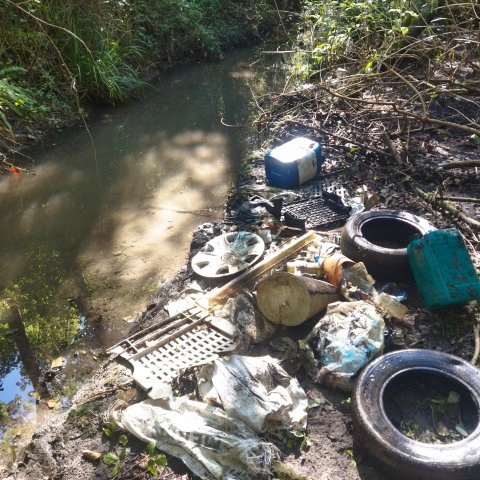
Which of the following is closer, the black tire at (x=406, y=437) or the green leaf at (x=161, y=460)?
the black tire at (x=406, y=437)

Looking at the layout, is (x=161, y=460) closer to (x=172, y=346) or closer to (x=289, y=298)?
(x=172, y=346)

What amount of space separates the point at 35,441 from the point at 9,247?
2.70m

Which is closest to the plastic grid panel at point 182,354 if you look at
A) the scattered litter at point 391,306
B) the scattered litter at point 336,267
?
the scattered litter at point 336,267

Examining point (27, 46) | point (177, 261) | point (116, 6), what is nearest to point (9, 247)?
point (177, 261)

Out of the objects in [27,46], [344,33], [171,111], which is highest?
[27,46]

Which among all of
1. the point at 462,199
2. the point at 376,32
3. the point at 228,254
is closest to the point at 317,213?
the point at 228,254

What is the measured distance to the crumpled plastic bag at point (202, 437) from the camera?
2.71 metres

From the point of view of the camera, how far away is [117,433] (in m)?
3.06

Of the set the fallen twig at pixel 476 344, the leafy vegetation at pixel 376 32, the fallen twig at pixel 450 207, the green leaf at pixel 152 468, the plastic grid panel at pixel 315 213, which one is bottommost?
the plastic grid panel at pixel 315 213

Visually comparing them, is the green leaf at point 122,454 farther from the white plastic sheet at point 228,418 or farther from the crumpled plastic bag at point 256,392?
the crumpled plastic bag at point 256,392

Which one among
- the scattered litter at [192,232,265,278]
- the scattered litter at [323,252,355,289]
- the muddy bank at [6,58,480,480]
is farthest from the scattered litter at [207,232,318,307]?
the scattered litter at [323,252,355,289]

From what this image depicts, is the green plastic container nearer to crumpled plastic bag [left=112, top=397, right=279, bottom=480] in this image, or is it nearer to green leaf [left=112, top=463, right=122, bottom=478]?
crumpled plastic bag [left=112, top=397, right=279, bottom=480]

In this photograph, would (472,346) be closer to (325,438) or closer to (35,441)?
(325,438)

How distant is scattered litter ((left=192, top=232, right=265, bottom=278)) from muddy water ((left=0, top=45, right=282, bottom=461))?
0.48 metres
